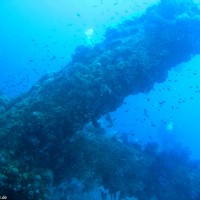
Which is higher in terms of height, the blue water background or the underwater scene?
the blue water background

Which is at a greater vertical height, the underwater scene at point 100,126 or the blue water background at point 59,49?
the blue water background at point 59,49

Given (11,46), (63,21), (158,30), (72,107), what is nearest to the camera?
(72,107)

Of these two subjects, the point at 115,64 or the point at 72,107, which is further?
the point at 115,64

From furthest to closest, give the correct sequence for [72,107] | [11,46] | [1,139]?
[11,46]
[72,107]
[1,139]

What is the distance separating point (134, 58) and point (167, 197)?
6.92 meters

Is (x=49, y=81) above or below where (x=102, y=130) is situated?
above

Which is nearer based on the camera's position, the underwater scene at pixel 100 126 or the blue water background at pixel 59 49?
the underwater scene at pixel 100 126

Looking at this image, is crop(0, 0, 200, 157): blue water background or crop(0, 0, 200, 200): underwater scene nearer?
crop(0, 0, 200, 200): underwater scene

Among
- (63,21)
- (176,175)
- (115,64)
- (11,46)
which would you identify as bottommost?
(176,175)

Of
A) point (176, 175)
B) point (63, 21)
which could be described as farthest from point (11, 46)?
point (176, 175)

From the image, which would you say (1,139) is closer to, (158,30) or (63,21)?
(158,30)

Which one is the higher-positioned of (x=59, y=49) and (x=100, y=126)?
(x=59, y=49)

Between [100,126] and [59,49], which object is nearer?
[100,126]

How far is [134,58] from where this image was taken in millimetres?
13586
